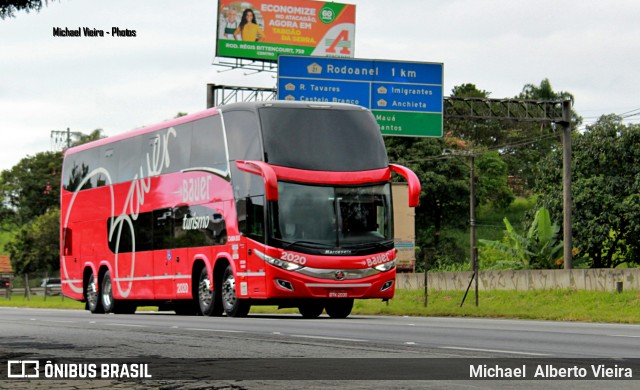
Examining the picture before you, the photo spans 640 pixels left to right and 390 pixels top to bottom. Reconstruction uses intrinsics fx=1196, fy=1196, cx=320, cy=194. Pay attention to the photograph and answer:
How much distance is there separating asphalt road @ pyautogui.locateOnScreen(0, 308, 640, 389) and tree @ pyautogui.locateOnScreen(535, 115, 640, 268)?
113ft

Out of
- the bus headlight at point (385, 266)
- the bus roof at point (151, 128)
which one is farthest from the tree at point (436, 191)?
the bus headlight at point (385, 266)

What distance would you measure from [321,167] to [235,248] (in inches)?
104

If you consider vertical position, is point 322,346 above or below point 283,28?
below

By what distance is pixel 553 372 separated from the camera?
10.7 meters

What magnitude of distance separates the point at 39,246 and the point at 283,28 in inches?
1289

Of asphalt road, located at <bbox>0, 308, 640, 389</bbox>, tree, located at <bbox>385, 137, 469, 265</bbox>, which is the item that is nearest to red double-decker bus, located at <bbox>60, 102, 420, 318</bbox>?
asphalt road, located at <bbox>0, 308, 640, 389</bbox>

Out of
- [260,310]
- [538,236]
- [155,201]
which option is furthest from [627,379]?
[538,236]

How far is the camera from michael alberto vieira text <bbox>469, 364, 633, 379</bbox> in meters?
10.4

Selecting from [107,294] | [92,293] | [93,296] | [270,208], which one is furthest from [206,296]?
[92,293]

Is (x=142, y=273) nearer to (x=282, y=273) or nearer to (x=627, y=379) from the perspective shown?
(x=282, y=273)

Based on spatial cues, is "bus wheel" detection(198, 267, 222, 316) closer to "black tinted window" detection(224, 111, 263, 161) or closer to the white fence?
"black tinted window" detection(224, 111, 263, 161)

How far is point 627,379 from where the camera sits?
33.1 ft

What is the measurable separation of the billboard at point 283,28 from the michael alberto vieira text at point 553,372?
4880 centimetres

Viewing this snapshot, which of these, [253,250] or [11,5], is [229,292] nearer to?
[253,250]
